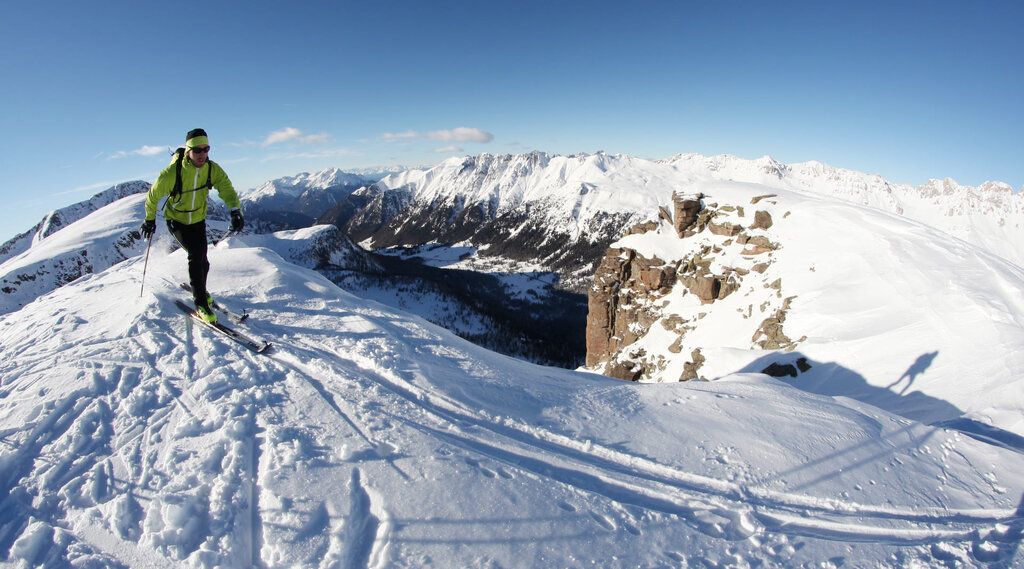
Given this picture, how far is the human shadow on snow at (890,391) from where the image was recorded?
35.4 feet

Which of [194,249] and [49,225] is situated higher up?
[49,225]

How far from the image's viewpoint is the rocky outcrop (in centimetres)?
2942

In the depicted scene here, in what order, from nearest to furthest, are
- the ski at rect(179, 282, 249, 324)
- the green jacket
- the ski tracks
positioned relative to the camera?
1. the ski tracks
2. the green jacket
3. the ski at rect(179, 282, 249, 324)

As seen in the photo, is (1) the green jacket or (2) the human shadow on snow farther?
(2) the human shadow on snow

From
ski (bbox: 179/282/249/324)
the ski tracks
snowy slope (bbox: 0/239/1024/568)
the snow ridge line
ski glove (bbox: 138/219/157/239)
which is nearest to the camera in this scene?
snowy slope (bbox: 0/239/1024/568)

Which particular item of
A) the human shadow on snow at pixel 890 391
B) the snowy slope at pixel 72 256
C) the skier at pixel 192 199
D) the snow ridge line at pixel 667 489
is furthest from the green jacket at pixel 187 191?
the snowy slope at pixel 72 256

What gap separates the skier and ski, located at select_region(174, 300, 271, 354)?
0.37 feet

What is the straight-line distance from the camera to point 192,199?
8156mm

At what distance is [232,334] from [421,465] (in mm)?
5618

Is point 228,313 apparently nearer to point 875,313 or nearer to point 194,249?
point 194,249

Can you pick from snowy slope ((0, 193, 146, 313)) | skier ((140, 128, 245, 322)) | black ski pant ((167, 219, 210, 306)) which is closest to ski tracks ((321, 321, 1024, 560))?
black ski pant ((167, 219, 210, 306))

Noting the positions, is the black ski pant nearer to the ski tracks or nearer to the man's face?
the man's face

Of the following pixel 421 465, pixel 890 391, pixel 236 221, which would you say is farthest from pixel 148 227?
pixel 890 391

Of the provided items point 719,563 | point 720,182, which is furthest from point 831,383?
point 720,182
